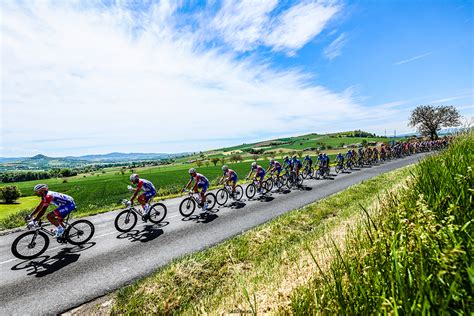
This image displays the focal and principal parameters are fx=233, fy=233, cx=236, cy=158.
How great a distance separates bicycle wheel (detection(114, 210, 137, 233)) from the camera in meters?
10.3

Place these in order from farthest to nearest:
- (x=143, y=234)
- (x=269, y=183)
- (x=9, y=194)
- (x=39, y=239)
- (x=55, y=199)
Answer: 1. (x=9, y=194)
2. (x=269, y=183)
3. (x=143, y=234)
4. (x=39, y=239)
5. (x=55, y=199)

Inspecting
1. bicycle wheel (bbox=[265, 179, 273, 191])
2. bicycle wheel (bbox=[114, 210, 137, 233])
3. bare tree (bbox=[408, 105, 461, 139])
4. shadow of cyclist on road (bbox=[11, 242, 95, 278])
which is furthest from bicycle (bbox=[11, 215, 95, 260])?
bare tree (bbox=[408, 105, 461, 139])

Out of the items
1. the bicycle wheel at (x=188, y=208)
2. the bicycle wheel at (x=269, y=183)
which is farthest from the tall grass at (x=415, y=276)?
the bicycle wheel at (x=269, y=183)

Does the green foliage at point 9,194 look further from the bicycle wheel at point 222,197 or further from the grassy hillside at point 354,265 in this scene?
the grassy hillside at point 354,265

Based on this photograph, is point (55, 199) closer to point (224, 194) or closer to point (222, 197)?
point (222, 197)

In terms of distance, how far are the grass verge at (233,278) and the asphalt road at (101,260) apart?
39.6 inches

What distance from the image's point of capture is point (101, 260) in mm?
7660

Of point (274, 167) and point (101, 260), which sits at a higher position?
point (274, 167)

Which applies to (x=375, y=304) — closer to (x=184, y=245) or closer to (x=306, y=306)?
(x=306, y=306)

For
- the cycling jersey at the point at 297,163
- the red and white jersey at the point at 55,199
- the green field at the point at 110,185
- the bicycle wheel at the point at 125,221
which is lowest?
the green field at the point at 110,185

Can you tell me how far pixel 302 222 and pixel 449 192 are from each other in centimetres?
747

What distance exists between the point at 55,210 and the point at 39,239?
4.88 ft

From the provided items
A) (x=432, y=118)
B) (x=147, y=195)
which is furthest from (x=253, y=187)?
(x=432, y=118)

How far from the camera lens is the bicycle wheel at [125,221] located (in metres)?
10.3
